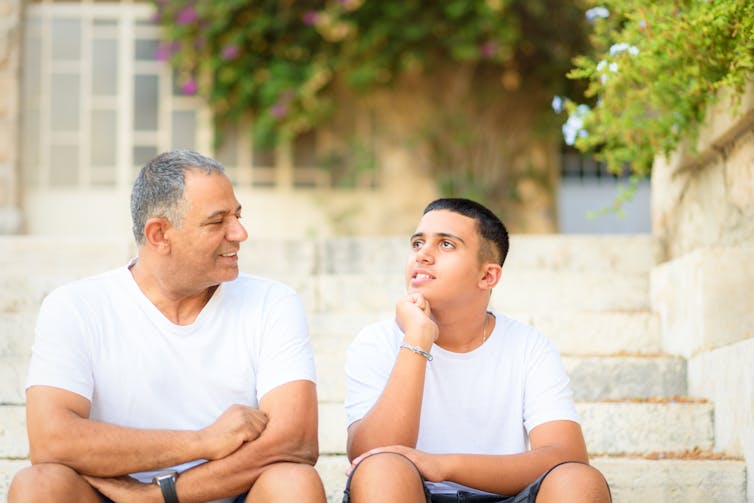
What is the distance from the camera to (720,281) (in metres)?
3.89

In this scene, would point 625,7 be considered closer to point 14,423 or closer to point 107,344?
point 107,344

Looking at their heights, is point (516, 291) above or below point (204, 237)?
below

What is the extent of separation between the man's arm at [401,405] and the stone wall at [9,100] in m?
6.08

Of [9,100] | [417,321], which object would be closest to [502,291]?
[417,321]

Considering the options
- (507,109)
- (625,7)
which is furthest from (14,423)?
(507,109)

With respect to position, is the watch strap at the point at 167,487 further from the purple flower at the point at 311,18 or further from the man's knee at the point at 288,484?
the purple flower at the point at 311,18

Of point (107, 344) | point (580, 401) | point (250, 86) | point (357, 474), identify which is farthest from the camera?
point (250, 86)

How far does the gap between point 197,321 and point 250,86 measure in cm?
557

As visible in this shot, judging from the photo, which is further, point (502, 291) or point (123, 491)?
point (502, 291)

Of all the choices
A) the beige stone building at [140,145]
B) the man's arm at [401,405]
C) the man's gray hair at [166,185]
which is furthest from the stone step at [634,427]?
the beige stone building at [140,145]

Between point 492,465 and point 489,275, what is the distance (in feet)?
2.13

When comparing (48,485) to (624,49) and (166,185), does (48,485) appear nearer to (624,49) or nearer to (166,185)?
(166,185)

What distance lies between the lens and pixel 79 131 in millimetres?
8539

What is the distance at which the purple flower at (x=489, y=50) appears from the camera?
820cm
